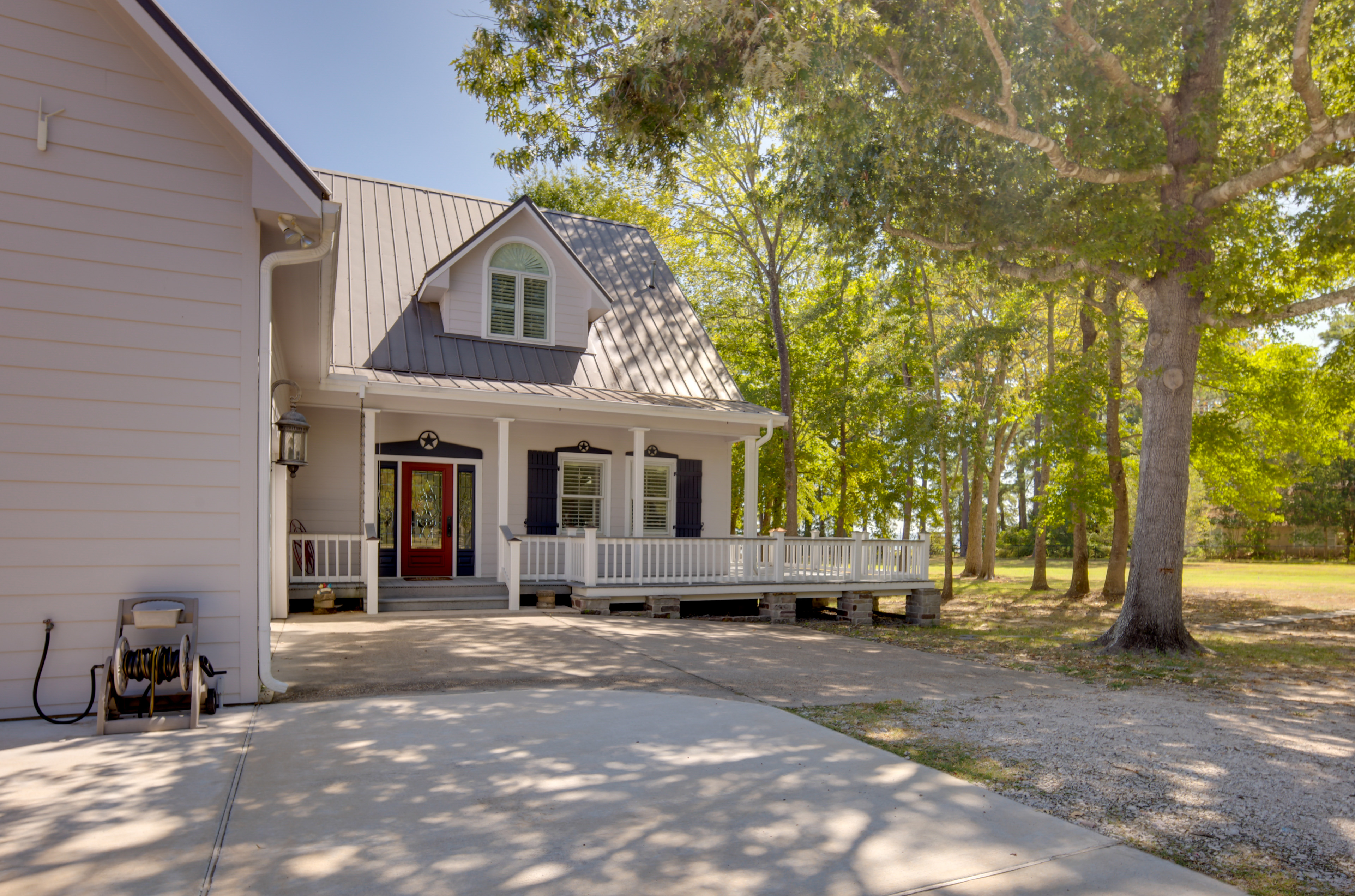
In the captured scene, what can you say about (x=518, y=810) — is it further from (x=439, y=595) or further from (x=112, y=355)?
(x=439, y=595)

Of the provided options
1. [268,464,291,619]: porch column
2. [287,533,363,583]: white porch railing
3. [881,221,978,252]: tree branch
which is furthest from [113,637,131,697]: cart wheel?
[881,221,978,252]: tree branch

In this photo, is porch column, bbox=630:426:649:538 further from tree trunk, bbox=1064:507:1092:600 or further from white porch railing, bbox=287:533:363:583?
tree trunk, bbox=1064:507:1092:600

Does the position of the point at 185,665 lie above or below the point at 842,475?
below

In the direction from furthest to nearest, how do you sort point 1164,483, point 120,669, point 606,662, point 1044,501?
point 1044,501 < point 1164,483 < point 606,662 < point 120,669

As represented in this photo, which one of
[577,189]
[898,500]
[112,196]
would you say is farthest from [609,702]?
[577,189]

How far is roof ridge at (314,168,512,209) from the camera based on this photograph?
50.0ft

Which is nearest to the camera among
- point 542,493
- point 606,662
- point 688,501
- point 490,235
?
point 606,662

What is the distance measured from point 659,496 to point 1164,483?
8.07 meters

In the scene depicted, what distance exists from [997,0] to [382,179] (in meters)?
11.4

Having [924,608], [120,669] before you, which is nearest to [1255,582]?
[924,608]

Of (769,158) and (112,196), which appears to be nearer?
(112,196)

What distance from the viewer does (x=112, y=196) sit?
220 inches

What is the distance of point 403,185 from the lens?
52.2ft

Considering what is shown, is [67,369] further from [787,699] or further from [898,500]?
[898,500]
